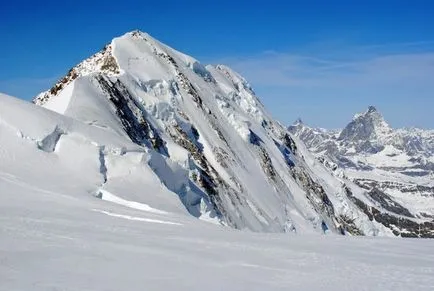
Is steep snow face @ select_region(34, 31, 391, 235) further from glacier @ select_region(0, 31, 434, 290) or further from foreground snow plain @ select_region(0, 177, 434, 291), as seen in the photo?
foreground snow plain @ select_region(0, 177, 434, 291)

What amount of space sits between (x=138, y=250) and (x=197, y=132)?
199 ft

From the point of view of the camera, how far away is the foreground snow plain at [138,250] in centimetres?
1345

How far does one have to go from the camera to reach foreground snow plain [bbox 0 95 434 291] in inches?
529

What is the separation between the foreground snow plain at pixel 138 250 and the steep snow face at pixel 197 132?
6.80m

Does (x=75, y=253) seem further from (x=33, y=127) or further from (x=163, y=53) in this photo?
(x=163, y=53)

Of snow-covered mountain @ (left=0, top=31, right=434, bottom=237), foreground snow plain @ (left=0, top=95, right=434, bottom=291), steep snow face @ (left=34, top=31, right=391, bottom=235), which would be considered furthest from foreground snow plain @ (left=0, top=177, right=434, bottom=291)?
steep snow face @ (left=34, top=31, right=391, bottom=235)

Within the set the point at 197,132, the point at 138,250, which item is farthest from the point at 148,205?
the point at 197,132

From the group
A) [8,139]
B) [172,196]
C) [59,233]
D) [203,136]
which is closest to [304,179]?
[203,136]

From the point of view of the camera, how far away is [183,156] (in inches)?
2320

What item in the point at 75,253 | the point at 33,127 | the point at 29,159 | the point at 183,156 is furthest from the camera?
the point at 183,156

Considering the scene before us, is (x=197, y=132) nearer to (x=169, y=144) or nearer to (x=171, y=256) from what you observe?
(x=169, y=144)

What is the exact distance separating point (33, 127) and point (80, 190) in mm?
7628

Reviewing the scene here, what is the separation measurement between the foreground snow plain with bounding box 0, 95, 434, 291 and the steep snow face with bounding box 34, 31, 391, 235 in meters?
6.80

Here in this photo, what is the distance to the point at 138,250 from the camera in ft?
55.4
